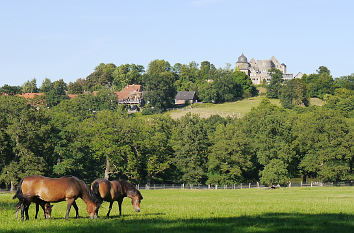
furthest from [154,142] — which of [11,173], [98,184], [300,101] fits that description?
[300,101]

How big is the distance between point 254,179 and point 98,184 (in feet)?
249

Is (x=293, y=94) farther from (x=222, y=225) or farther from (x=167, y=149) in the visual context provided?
(x=222, y=225)

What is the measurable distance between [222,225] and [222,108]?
166m

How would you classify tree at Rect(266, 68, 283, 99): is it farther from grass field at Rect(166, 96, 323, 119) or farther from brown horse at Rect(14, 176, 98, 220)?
brown horse at Rect(14, 176, 98, 220)

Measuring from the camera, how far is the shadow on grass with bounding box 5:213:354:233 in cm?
1805

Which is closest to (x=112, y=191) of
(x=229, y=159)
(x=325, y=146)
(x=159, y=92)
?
(x=229, y=159)

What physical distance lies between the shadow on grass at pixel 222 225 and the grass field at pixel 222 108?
14828 centimetres

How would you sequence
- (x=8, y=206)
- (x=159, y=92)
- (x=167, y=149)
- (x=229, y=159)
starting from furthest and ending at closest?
(x=159, y=92)
(x=167, y=149)
(x=229, y=159)
(x=8, y=206)

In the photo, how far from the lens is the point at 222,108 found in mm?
184000

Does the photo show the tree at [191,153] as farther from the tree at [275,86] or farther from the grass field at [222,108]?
the tree at [275,86]

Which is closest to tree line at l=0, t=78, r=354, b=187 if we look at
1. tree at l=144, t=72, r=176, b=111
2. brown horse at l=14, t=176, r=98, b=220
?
brown horse at l=14, t=176, r=98, b=220

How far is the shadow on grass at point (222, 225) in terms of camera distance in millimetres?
18047

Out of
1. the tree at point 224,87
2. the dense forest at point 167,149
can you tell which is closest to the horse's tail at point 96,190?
the dense forest at point 167,149

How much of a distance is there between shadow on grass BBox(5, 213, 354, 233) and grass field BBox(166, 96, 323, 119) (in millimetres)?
148281
